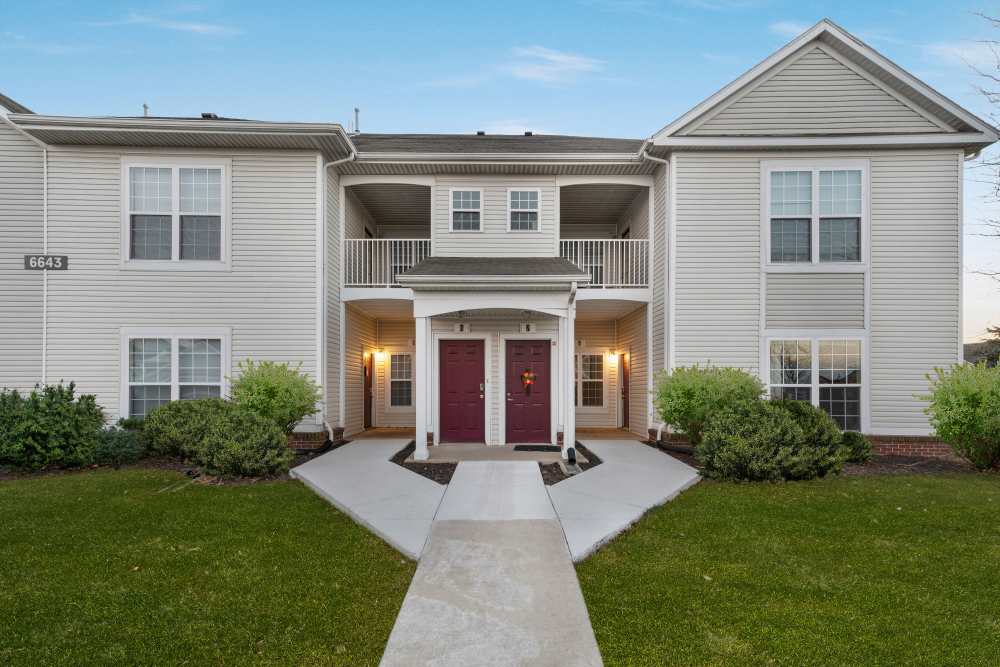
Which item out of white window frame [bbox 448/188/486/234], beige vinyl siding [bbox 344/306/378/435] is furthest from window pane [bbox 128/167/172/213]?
white window frame [bbox 448/188/486/234]

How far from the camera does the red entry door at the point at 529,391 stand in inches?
457

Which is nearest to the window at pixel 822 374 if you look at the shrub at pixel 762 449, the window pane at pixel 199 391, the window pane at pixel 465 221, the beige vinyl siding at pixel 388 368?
the shrub at pixel 762 449

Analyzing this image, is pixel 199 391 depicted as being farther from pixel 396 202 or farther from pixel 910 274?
pixel 910 274

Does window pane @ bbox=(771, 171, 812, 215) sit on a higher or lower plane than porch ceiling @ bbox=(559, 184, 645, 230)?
lower

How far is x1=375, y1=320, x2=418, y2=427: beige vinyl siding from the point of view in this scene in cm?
1426

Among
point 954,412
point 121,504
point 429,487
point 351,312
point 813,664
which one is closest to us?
point 813,664

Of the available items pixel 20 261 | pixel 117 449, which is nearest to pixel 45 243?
pixel 20 261

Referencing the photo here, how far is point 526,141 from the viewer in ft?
42.2

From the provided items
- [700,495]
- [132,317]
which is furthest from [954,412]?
[132,317]

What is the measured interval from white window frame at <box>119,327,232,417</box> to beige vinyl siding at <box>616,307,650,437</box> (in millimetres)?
8747

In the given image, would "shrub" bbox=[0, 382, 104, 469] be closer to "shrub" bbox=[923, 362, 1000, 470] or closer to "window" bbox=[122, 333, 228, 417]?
"window" bbox=[122, 333, 228, 417]

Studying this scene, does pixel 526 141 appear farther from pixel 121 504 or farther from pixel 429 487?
pixel 121 504

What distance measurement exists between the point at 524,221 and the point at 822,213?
238 inches

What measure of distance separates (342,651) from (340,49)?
59.5ft
